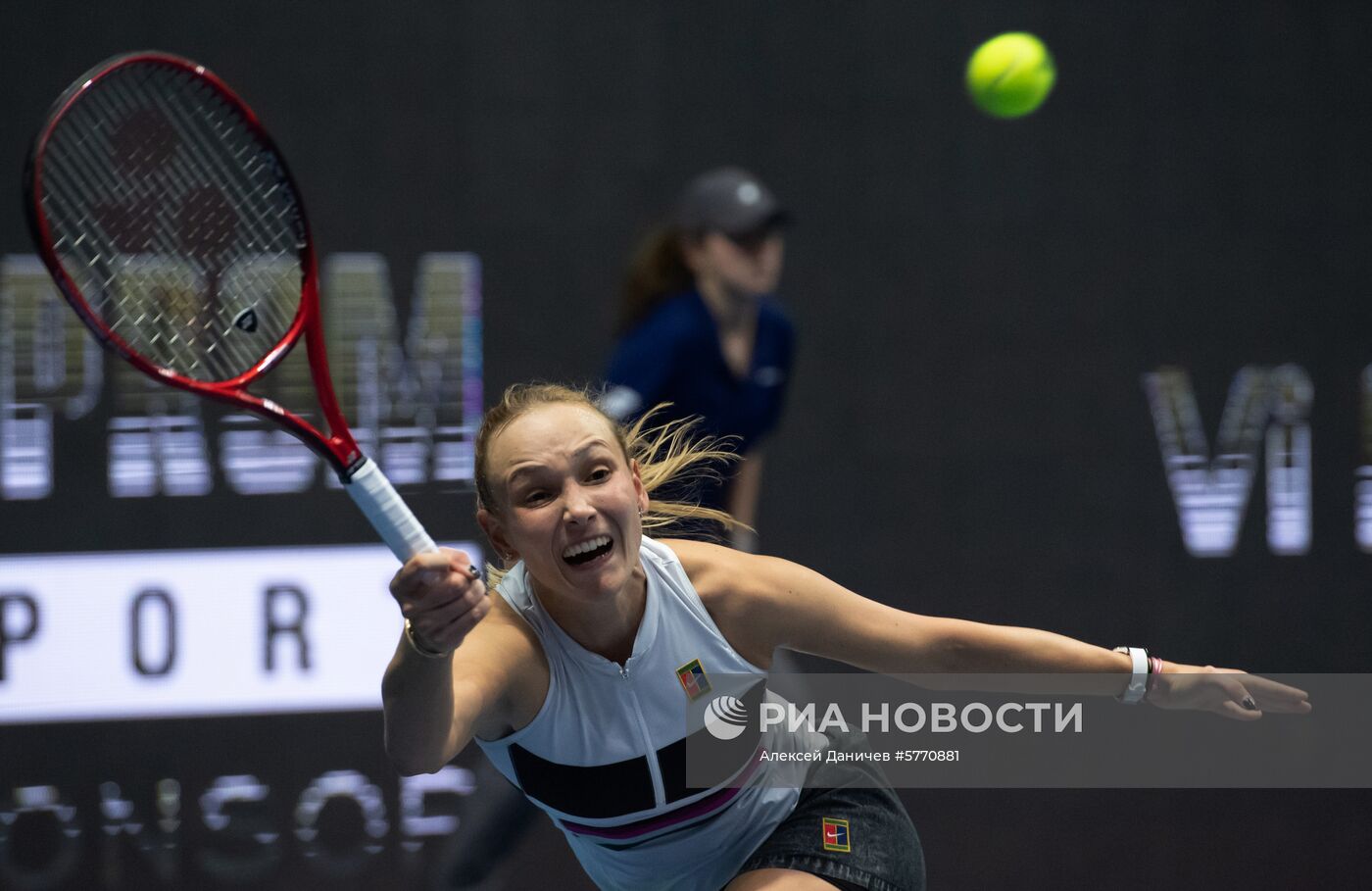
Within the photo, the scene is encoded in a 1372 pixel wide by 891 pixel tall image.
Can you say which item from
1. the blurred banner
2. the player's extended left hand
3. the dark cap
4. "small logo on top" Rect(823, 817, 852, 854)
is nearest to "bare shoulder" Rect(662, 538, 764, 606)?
"small logo on top" Rect(823, 817, 852, 854)

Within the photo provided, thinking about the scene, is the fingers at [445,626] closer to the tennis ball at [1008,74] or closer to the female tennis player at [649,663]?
the female tennis player at [649,663]

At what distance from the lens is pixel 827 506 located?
4074 mm

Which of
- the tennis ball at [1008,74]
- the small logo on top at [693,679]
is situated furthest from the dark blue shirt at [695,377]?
the small logo on top at [693,679]

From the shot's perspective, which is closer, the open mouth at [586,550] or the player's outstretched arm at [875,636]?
the open mouth at [586,550]

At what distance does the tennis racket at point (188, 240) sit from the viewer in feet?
6.05

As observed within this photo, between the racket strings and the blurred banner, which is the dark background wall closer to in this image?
the blurred banner

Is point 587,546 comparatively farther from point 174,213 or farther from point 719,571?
point 174,213

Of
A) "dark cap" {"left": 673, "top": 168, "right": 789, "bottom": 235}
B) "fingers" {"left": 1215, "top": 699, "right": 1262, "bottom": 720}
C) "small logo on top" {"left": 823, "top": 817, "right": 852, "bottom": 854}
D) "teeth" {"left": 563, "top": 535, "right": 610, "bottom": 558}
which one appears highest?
"dark cap" {"left": 673, "top": 168, "right": 789, "bottom": 235}

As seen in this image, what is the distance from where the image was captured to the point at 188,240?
2.40 meters

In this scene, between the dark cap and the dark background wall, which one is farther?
the dark background wall

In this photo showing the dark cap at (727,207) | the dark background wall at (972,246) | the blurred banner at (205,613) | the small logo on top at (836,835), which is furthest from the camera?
the dark background wall at (972,246)

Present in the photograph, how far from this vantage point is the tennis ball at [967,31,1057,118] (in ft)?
13.1

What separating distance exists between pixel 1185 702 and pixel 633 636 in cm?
77

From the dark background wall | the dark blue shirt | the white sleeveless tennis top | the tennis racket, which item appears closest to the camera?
the tennis racket
